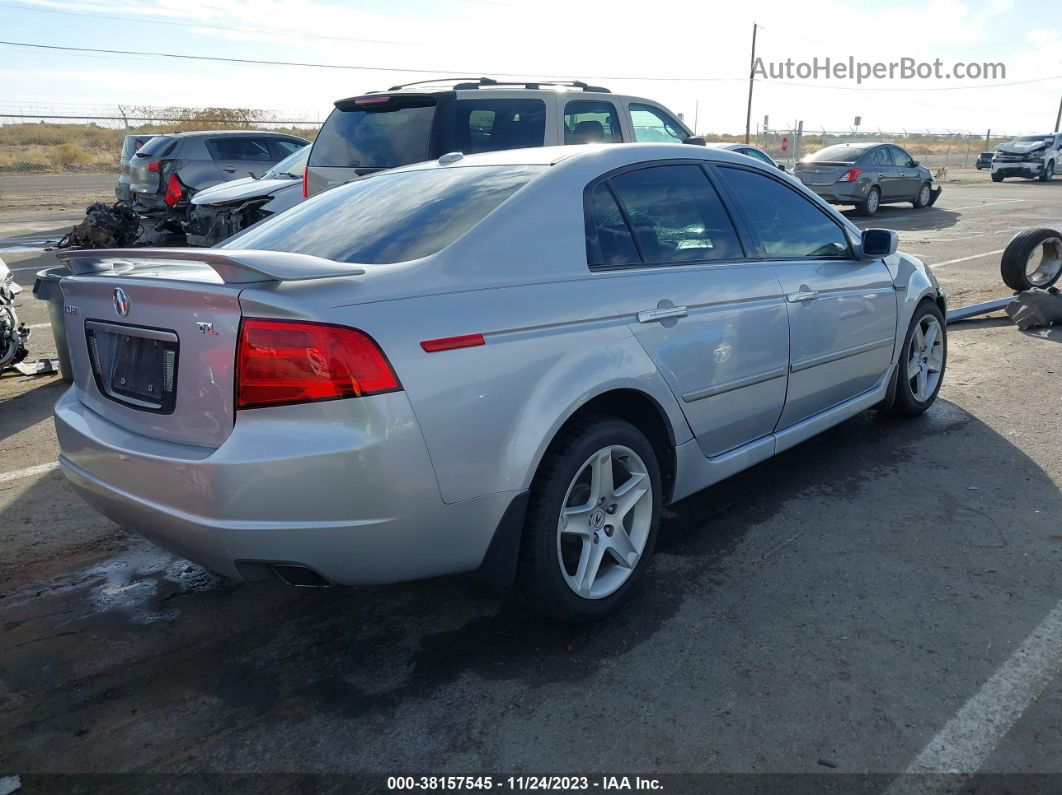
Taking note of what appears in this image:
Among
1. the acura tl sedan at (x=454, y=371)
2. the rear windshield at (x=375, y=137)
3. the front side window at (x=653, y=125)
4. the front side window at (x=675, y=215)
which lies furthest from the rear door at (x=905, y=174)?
the front side window at (x=675, y=215)

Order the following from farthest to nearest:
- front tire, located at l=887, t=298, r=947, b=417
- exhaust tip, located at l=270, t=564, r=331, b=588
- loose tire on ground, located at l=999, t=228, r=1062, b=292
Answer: loose tire on ground, located at l=999, t=228, r=1062, b=292 < front tire, located at l=887, t=298, r=947, b=417 < exhaust tip, located at l=270, t=564, r=331, b=588

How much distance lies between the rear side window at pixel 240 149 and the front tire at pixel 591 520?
42.9 feet

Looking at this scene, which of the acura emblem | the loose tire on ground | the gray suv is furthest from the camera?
the gray suv

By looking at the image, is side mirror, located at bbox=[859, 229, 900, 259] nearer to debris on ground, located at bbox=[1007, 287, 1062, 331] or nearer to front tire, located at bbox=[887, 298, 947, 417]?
front tire, located at bbox=[887, 298, 947, 417]

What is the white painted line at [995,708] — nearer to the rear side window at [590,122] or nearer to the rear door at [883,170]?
the rear side window at [590,122]

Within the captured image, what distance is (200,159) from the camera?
1427cm

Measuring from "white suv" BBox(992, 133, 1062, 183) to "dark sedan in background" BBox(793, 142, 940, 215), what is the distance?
1480 cm

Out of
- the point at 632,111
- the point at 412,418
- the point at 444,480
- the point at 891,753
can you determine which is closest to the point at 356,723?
the point at 444,480

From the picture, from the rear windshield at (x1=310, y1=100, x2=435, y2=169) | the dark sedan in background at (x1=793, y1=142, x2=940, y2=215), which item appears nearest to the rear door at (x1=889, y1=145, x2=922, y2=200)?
the dark sedan in background at (x1=793, y1=142, x2=940, y2=215)

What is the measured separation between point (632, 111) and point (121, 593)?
272 inches

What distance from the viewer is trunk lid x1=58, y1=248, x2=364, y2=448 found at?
8.44ft

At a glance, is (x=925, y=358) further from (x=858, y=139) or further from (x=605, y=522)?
(x=858, y=139)

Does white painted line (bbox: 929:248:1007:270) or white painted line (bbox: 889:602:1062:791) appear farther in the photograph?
white painted line (bbox: 929:248:1007:270)

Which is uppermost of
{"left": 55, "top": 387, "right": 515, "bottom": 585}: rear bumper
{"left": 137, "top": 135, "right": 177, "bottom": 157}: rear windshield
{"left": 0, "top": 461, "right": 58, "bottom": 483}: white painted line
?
{"left": 137, "top": 135, "right": 177, "bottom": 157}: rear windshield
